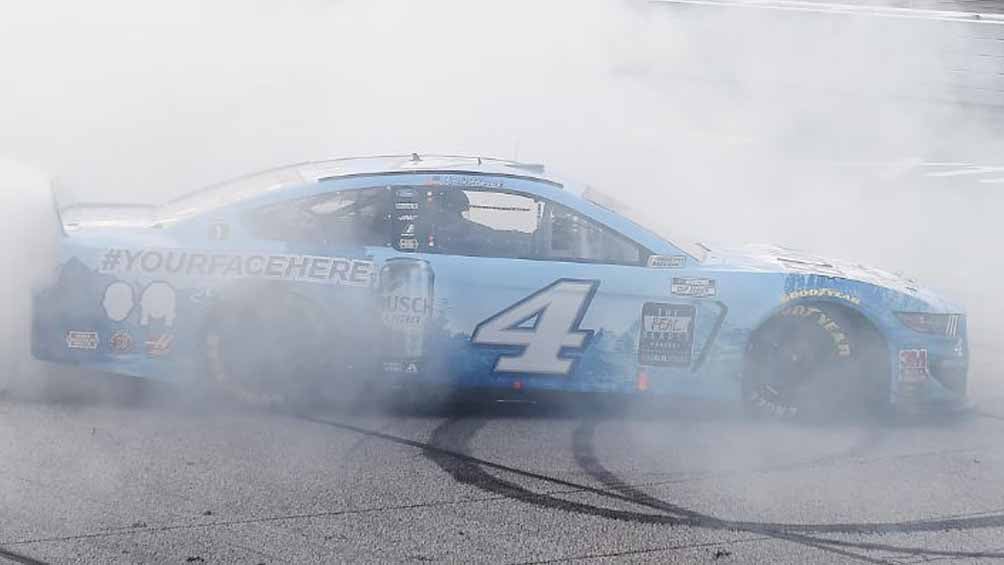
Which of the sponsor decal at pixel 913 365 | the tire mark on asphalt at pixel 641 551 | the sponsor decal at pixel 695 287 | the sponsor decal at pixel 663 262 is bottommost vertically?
the tire mark on asphalt at pixel 641 551

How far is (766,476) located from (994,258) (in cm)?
669

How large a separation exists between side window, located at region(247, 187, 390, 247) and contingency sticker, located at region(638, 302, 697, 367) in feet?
4.17

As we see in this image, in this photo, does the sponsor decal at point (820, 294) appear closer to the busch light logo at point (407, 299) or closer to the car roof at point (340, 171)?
the car roof at point (340, 171)

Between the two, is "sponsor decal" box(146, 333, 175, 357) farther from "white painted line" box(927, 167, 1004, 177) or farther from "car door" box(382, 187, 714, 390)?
"white painted line" box(927, 167, 1004, 177)

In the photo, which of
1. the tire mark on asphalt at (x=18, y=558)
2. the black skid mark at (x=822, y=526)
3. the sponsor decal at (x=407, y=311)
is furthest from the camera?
the sponsor decal at (x=407, y=311)

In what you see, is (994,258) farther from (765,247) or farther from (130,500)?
(130,500)

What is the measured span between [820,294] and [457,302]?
1.71m

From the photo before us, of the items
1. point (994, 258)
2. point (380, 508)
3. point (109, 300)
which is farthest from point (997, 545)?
point (994, 258)

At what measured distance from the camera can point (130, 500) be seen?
562 centimetres

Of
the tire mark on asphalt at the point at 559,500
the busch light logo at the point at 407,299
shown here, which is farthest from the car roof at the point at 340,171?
the tire mark on asphalt at the point at 559,500

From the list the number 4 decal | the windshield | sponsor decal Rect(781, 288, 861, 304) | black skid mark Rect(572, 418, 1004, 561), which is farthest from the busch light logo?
sponsor decal Rect(781, 288, 861, 304)

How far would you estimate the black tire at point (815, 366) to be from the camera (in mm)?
7352

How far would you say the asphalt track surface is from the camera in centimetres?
534

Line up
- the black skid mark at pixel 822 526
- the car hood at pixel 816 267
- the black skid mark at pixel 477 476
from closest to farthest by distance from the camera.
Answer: the black skid mark at pixel 822 526 → the black skid mark at pixel 477 476 → the car hood at pixel 816 267
